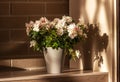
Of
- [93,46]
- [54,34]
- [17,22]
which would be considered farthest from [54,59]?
[17,22]

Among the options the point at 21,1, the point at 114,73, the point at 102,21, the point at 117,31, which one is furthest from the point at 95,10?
the point at 21,1

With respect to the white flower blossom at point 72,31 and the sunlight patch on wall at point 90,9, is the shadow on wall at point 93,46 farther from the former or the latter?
the white flower blossom at point 72,31

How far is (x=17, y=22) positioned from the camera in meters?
2.62

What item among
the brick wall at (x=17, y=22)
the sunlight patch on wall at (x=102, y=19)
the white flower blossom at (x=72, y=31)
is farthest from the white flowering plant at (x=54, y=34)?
the brick wall at (x=17, y=22)

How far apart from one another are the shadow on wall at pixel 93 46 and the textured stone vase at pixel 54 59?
28 cm

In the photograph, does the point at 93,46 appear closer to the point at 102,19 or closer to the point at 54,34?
the point at 102,19

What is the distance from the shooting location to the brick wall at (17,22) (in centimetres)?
258

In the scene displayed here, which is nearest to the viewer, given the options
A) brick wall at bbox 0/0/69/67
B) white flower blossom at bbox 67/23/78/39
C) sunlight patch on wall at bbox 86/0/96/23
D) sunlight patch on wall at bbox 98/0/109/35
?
white flower blossom at bbox 67/23/78/39

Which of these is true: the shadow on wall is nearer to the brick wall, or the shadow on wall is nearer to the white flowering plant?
the white flowering plant

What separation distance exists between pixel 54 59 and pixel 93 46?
13.4 inches

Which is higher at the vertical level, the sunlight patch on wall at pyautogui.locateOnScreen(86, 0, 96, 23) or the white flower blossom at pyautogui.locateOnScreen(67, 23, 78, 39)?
the sunlight patch on wall at pyautogui.locateOnScreen(86, 0, 96, 23)

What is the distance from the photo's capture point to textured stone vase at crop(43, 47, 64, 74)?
209cm

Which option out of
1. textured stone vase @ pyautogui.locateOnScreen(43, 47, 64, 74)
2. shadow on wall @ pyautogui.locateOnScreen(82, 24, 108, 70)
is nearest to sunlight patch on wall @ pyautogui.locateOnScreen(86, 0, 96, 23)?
shadow on wall @ pyautogui.locateOnScreen(82, 24, 108, 70)

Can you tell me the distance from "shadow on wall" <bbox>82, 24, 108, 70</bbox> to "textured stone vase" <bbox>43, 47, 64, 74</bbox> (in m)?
0.28
